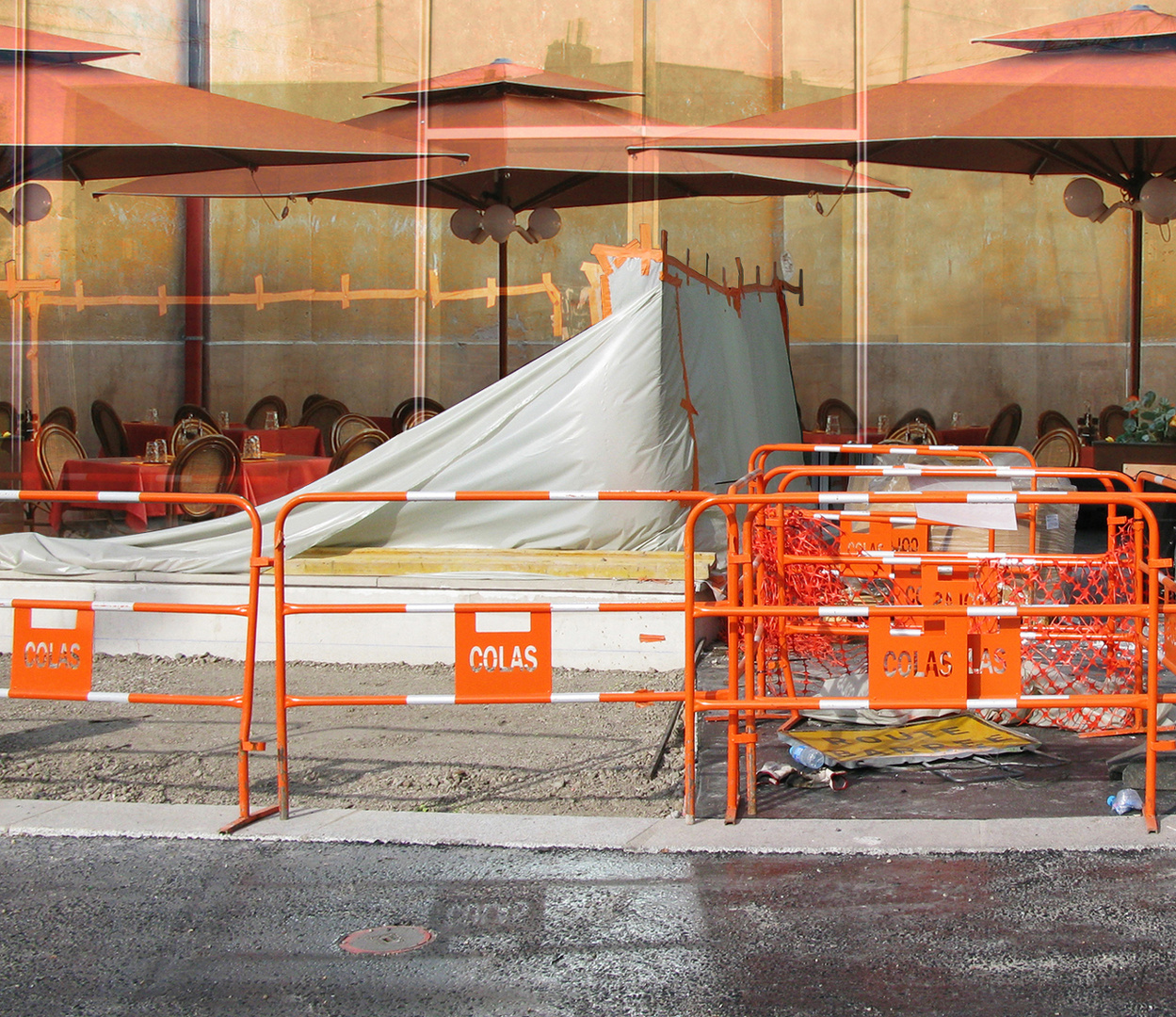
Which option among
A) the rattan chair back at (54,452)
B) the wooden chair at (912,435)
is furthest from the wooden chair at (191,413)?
the wooden chair at (912,435)

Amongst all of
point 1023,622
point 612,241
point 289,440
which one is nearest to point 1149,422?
point 1023,622

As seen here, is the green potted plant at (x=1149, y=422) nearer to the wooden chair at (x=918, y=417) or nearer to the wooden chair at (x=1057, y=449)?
the wooden chair at (x=1057, y=449)

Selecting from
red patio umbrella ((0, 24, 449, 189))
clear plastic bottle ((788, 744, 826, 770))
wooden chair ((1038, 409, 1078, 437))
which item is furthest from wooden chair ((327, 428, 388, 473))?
wooden chair ((1038, 409, 1078, 437))

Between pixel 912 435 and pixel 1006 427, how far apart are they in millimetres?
2532

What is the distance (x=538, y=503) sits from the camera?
7.49 metres

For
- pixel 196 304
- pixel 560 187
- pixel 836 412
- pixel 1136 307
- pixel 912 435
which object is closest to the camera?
pixel 912 435

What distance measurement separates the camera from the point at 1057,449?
1079 cm

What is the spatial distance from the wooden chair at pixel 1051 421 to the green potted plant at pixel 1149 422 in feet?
13.4

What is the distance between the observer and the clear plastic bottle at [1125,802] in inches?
173

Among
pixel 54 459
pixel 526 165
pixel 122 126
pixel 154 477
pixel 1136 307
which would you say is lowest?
pixel 154 477

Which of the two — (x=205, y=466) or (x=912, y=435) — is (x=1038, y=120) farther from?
(x=205, y=466)

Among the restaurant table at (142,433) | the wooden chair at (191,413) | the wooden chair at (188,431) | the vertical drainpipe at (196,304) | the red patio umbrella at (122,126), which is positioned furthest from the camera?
the vertical drainpipe at (196,304)

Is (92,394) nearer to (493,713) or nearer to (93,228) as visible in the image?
(93,228)

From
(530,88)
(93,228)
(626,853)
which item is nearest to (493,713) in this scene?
(626,853)
